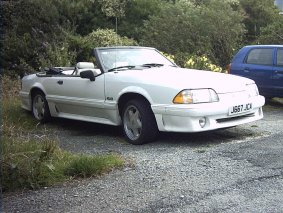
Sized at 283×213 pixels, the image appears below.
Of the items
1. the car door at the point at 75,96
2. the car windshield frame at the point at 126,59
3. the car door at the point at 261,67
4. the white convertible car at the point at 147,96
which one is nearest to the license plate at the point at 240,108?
the white convertible car at the point at 147,96

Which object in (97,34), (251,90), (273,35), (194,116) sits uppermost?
(97,34)

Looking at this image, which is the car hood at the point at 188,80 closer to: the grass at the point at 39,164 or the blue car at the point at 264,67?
the grass at the point at 39,164

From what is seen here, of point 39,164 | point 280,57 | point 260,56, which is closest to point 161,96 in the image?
point 39,164

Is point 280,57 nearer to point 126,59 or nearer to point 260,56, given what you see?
point 260,56

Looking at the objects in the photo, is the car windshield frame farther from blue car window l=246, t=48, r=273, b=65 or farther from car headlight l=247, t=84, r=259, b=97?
blue car window l=246, t=48, r=273, b=65

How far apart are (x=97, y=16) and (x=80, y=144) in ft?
39.5

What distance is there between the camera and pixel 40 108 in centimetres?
896

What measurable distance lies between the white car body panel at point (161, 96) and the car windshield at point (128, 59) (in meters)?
0.26

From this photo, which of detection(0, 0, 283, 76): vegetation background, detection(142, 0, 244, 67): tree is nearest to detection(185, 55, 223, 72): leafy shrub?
detection(0, 0, 283, 76): vegetation background

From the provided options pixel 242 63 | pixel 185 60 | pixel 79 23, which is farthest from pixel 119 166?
pixel 79 23

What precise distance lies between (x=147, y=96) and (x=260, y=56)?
214 inches

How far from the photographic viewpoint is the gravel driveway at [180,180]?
4.45 meters

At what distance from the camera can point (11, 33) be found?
1522cm

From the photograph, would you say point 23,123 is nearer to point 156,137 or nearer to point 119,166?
point 156,137
